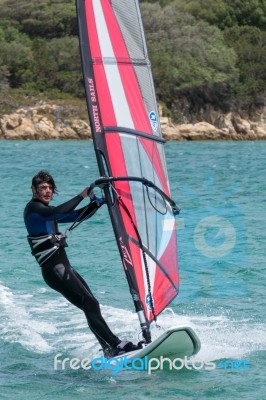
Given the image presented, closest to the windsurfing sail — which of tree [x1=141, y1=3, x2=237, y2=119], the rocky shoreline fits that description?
the rocky shoreline

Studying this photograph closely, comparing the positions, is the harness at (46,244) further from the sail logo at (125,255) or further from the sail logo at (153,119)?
the sail logo at (153,119)

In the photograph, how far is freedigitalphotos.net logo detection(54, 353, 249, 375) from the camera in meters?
6.09

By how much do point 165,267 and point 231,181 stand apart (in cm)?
1742

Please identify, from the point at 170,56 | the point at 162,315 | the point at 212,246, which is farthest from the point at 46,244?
the point at 170,56

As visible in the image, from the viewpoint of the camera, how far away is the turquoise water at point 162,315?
596 cm

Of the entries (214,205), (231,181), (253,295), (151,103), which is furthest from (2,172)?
(151,103)

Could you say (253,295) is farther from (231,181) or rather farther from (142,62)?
(231,181)

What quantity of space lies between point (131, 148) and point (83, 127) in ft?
140

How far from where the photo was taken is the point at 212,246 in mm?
12812

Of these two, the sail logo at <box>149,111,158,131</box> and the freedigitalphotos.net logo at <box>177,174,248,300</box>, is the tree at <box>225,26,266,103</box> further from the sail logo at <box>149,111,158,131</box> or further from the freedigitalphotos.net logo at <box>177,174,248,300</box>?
the sail logo at <box>149,111,158,131</box>

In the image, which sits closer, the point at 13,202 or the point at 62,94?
the point at 13,202

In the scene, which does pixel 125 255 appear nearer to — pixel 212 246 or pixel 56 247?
pixel 56 247

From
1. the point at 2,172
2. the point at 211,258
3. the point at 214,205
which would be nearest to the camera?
the point at 211,258

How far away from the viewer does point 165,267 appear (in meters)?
6.58
